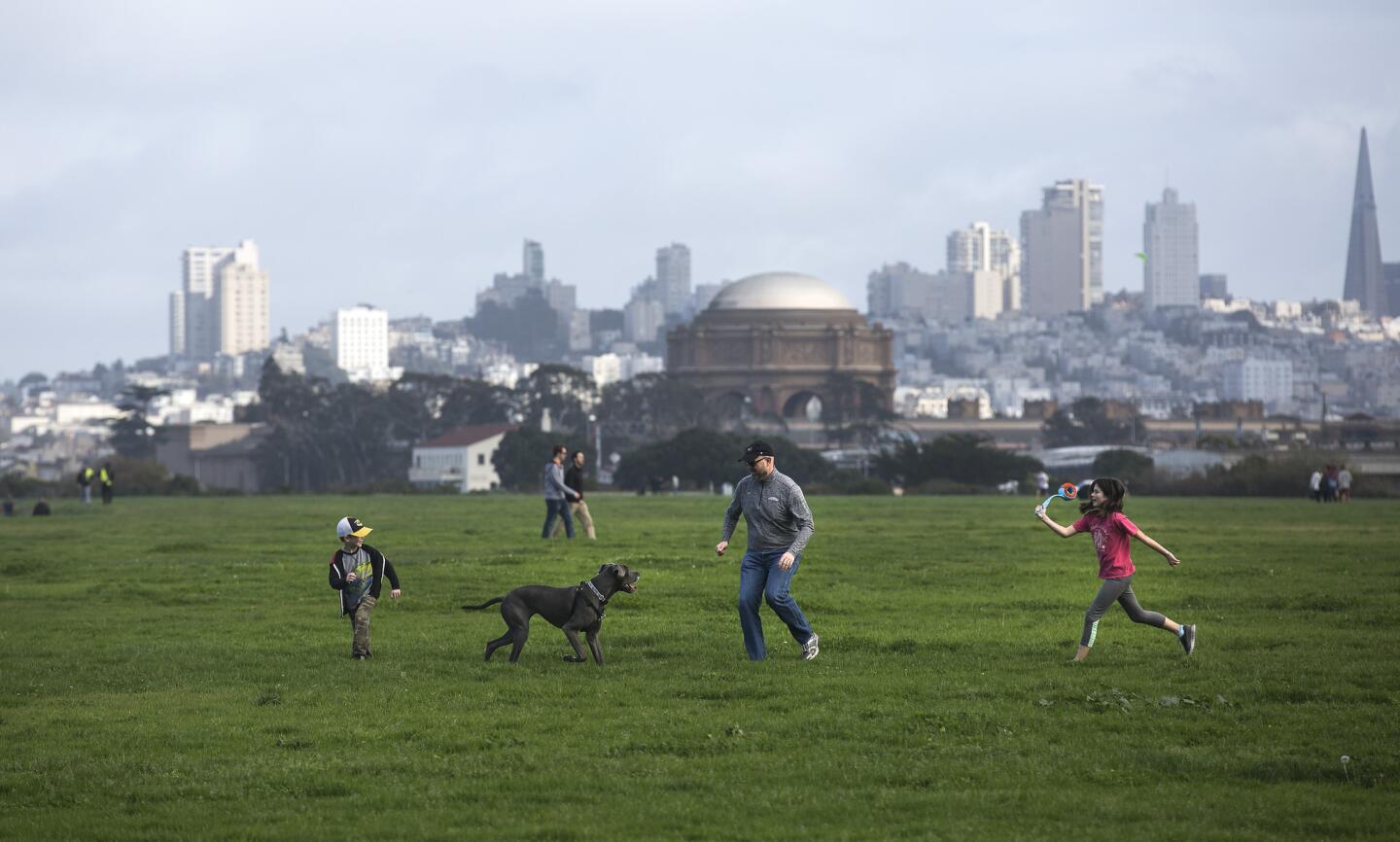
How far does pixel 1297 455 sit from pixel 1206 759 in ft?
245

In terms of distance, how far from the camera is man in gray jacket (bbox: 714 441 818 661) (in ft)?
56.1

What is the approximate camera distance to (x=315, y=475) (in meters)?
144

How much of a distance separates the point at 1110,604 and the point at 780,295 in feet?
549

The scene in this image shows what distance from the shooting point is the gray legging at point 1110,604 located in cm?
1716

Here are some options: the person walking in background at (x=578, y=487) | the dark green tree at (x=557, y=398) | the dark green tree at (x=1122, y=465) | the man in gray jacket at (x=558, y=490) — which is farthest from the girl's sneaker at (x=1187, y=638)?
the dark green tree at (x=557, y=398)

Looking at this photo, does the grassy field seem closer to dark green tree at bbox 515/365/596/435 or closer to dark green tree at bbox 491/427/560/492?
dark green tree at bbox 491/427/560/492

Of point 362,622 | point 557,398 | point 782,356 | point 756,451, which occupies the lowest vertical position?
point 362,622

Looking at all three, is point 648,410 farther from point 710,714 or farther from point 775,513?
point 710,714

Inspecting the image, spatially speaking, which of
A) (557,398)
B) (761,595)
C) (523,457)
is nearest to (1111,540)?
(761,595)

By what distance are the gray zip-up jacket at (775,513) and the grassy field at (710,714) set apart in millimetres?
940

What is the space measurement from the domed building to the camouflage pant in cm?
15539

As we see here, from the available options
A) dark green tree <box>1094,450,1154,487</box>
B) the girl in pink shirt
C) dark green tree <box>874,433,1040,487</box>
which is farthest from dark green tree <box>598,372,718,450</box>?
the girl in pink shirt

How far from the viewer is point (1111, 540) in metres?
17.1

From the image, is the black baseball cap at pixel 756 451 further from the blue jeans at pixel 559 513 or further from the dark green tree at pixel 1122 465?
the dark green tree at pixel 1122 465
